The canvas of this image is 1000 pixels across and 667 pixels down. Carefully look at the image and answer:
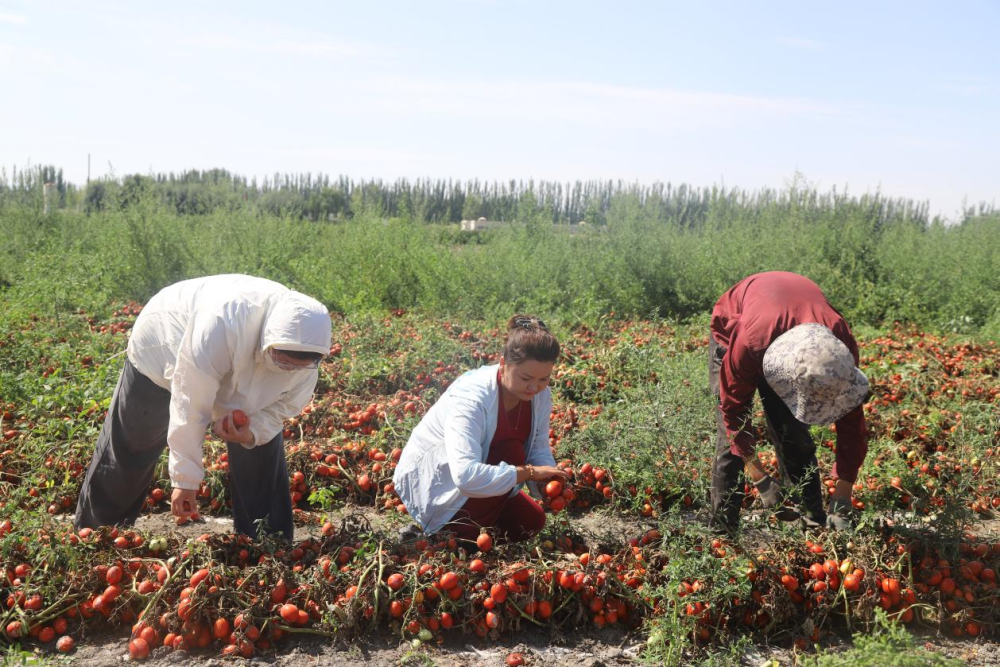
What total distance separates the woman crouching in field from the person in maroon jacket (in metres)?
0.74

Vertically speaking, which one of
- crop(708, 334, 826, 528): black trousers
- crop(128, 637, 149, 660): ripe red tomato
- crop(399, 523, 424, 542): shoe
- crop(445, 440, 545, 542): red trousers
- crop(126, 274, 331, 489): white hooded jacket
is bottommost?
crop(128, 637, 149, 660): ripe red tomato

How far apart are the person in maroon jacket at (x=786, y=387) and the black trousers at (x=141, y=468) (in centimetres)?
183

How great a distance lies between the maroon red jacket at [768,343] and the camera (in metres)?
2.77

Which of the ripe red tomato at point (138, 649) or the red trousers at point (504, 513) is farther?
the red trousers at point (504, 513)

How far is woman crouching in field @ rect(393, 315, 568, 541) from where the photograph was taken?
2.60 meters

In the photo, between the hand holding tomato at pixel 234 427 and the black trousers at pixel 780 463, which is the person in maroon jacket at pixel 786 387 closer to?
the black trousers at pixel 780 463

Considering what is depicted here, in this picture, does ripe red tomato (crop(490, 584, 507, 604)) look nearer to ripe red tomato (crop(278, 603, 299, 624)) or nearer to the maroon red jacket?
ripe red tomato (crop(278, 603, 299, 624))

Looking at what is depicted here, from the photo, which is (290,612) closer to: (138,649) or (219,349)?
(138,649)

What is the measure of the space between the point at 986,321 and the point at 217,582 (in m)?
8.25

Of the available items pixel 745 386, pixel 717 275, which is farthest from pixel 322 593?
pixel 717 275

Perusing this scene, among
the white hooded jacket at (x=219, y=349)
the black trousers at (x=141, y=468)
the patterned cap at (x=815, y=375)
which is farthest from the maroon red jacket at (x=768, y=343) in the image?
the black trousers at (x=141, y=468)

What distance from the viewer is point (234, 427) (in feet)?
9.17

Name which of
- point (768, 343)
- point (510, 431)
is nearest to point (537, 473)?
point (510, 431)

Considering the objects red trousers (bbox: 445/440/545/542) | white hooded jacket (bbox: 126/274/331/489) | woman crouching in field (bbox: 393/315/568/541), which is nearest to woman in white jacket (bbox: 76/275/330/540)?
white hooded jacket (bbox: 126/274/331/489)
